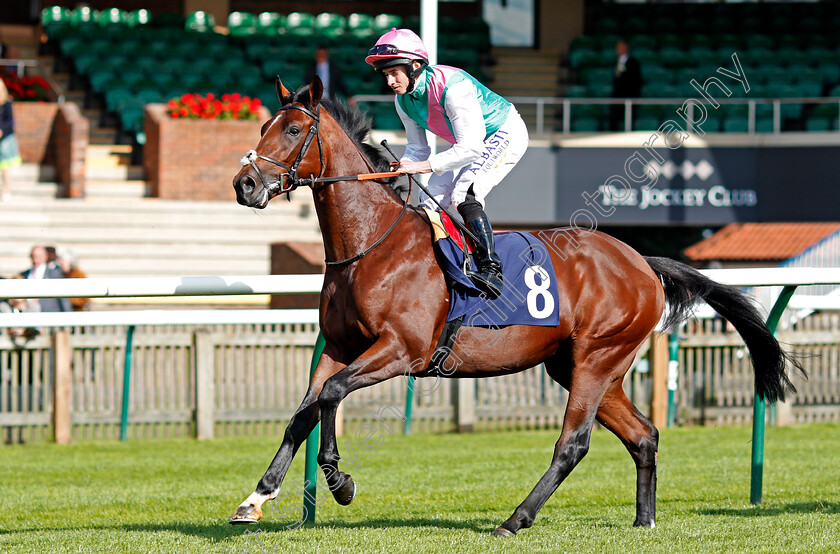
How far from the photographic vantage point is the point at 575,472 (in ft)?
23.5

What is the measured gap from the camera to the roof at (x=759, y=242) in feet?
64.5

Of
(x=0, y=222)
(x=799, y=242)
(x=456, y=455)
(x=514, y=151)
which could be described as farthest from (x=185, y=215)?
(x=799, y=242)

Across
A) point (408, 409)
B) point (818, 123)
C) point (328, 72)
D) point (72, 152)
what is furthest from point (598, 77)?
point (408, 409)

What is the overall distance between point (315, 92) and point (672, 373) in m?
6.23

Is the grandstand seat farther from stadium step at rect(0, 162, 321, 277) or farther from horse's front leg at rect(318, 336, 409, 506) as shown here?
horse's front leg at rect(318, 336, 409, 506)

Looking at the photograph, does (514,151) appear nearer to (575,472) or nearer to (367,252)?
(367,252)

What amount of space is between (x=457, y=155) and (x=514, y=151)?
23.6 inches

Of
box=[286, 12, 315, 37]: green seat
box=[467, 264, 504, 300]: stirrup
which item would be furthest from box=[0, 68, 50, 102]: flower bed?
box=[467, 264, 504, 300]: stirrup

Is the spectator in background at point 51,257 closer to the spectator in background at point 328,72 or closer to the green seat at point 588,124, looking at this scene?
the spectator in background at point 328,72

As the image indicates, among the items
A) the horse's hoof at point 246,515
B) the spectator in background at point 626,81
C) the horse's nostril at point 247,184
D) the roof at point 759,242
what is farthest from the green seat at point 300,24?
the horse's hoof at point 246,515

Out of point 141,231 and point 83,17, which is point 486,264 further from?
point 83,17

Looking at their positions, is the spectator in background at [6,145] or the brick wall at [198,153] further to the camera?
the brick wall at [198,153]

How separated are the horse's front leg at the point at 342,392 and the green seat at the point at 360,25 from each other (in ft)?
55.4

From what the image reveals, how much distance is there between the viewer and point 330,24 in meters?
21.1
